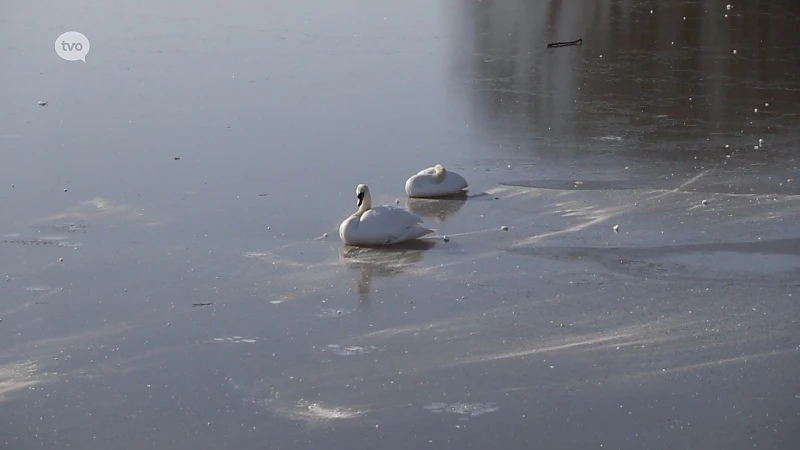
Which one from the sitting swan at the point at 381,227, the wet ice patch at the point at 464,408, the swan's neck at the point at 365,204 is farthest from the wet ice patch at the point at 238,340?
the swan's neck at the point at 365,204

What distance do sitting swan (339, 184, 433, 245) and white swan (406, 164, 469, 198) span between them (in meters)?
1.07

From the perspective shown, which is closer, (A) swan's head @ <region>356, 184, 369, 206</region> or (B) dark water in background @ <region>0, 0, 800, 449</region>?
(B) dark water in background @ <region>0, 0, 800, 449</region>

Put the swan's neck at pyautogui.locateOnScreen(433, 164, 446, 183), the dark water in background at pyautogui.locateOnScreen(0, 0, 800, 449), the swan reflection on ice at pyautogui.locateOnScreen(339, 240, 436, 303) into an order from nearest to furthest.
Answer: the dark water in background at pyautogui.locateOnScreen(0, 0, 800, 449) → the swan reflection on ice at pyautogui.locateOnScreen(339, 240, 436, 303) → the swan's neck at pyautogui.locateOnScreen(433, 164, 446, 183)

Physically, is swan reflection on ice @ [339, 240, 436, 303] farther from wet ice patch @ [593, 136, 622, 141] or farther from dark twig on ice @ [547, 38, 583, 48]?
dark twig on ice @ [547, 38, 583, 48]

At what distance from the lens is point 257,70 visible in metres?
16.4

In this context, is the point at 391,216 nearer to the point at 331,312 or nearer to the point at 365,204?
the point at 365,204

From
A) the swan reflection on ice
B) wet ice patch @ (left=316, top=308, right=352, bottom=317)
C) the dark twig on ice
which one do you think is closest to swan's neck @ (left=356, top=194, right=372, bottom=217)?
the swan reflection on ice

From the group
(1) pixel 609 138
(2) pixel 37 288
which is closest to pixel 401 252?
(2) pixel 37 288

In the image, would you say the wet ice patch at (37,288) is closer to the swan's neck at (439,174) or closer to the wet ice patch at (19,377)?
the wet ice patch at (19,377)

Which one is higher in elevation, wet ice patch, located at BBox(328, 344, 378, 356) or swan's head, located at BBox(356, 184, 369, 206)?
swan's head, located at BBox(356, 184, 369, 206)

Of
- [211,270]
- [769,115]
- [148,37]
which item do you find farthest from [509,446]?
[148,37]

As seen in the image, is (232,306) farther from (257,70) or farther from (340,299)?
(257,70)

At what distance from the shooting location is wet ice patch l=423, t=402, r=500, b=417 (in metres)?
6.66

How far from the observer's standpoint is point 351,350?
759 cm
